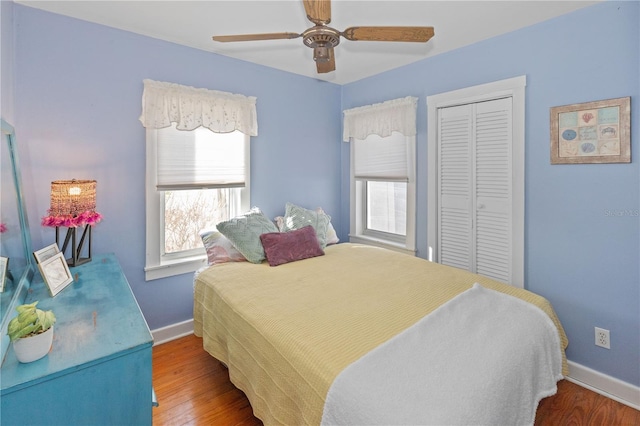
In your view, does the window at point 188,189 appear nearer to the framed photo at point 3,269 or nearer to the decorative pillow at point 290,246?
the decorative pillow at point 290,246

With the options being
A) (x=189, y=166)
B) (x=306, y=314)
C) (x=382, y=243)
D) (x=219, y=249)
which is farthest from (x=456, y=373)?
(x=189, y=166)

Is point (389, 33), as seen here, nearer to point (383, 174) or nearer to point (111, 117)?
point (383, 174)

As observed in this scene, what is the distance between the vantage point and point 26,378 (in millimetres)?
980

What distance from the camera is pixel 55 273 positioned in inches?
68.5

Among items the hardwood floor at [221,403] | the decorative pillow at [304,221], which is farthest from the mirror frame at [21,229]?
the decorative pillow at [304,221]

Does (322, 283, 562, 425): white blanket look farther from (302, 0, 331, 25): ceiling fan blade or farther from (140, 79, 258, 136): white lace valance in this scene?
(140, 79, 258, 136): white lace valance

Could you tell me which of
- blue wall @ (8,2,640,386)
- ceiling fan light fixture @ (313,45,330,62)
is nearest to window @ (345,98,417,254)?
blue wall @ (8,2,640,386)

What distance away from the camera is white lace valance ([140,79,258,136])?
8.46ft

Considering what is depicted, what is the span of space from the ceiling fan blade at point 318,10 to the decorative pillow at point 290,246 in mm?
1651

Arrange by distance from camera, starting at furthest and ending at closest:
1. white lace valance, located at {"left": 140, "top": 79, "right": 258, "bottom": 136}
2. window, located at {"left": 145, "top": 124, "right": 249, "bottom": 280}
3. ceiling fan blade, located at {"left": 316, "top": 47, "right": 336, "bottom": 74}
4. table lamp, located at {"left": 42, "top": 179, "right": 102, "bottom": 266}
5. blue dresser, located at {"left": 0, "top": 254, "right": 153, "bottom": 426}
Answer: window, located at {"left": 145, "top": 124, "right": 249, "bottom": 280}, white lace valance, located at {"left": 140, "top": 79, "right": 258, "bottom": 136}, table lamp, located at {"left": 42, "top": 179, "right": 102, "bottom": 266}, ceiling fan blade, located at {"left": 316, "top": 47, "right": 336, "bottom": 74}, blue dresser, located at {"left": 0, "top": 254, "right": 153, "bottom": 426}

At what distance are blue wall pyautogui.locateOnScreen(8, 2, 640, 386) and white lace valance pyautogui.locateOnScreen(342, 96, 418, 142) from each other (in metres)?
0.32

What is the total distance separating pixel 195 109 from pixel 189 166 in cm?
48

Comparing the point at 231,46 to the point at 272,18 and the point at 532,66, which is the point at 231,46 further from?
the point at 532,66

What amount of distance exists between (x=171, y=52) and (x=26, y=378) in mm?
2501
